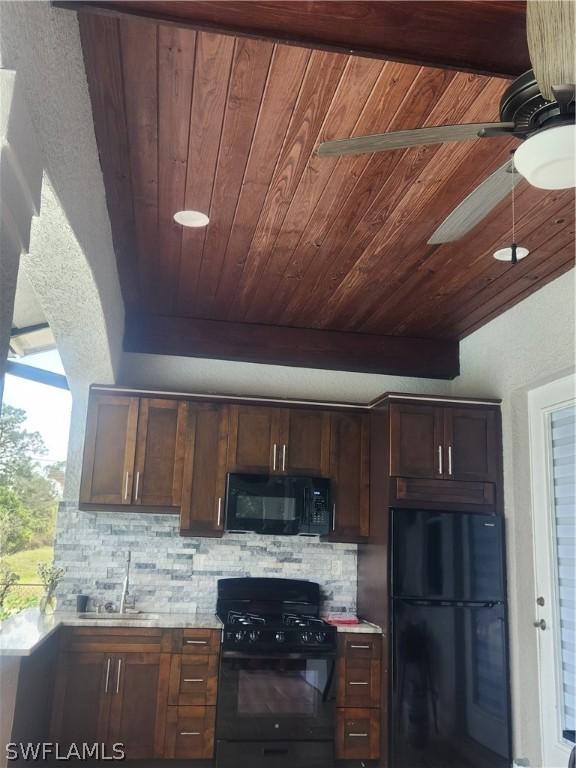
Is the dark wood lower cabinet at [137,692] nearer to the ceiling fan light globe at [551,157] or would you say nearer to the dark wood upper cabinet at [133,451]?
the dark wood upper cabinet at [133,451]

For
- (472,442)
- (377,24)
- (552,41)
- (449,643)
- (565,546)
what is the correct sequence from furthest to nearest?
(472,442)
(449,643)
(565,546)
(377,24)
(552,41)

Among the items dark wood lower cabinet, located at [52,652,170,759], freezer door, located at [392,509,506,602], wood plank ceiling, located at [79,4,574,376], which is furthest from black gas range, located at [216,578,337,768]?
wood plank ceiling, located at [79,4,574,376]

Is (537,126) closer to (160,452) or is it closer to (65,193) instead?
(65,193)

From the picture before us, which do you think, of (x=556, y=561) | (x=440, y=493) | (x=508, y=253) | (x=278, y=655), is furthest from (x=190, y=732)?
(x=508, y=253)

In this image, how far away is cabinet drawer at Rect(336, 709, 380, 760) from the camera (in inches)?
157

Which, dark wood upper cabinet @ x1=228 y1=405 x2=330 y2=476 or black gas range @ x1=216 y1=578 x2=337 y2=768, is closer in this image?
black gas range @ x1=216 y1=578 x2=337 y2=768

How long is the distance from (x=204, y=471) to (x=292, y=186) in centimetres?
220

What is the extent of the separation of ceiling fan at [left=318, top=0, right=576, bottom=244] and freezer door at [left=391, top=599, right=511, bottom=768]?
296cm

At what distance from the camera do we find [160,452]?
4391mm

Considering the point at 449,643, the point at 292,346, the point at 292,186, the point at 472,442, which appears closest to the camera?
the point at 292,186

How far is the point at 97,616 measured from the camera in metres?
4.18

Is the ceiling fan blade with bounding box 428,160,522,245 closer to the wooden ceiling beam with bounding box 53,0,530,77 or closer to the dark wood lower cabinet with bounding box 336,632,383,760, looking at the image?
the wooden ceiling beam with bounding box 53,0,530,77

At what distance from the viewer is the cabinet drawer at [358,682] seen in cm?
406

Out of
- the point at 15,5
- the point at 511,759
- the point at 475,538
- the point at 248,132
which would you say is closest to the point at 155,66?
the point at 248,132
